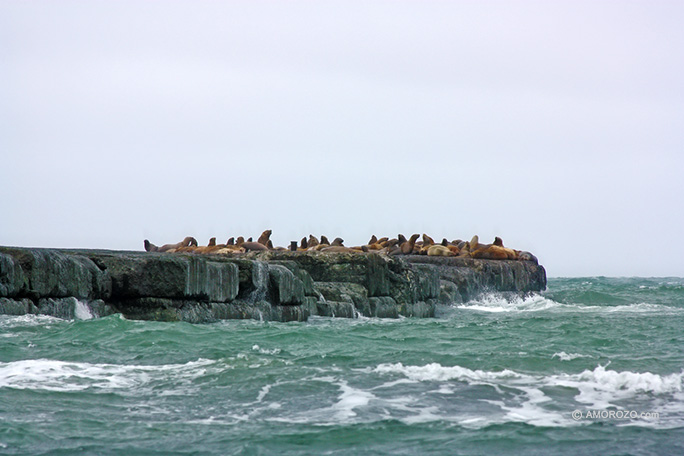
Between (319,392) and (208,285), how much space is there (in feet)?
18.3

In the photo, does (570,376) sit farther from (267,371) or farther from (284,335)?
(284,335)

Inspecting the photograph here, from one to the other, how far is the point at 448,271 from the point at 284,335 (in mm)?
14570

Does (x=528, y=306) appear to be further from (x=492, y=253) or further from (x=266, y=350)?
(x=266, y=350)

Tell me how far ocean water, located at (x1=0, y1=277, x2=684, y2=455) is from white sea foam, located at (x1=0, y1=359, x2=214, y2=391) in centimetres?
2

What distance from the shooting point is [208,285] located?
12094mm

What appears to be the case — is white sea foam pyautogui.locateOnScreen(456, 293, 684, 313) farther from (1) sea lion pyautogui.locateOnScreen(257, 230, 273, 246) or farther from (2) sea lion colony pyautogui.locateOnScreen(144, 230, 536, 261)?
(1) sea lion pyautogui.locateOnScreen(257, 230, 273, 246)

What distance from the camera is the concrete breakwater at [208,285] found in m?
10.2

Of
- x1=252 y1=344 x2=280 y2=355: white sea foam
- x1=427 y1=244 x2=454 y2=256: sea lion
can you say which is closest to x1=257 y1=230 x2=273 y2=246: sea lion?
x1=427 y1=244 x2=454 y2=256: sea lion

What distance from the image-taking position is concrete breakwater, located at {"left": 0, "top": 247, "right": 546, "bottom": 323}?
1020 cm

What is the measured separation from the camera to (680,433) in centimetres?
550

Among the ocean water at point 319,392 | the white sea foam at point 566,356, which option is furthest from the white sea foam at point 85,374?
the white sea foam at point 566,356

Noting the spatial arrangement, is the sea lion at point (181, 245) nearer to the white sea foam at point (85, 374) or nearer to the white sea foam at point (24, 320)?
the white sea foam at point (24, 320)

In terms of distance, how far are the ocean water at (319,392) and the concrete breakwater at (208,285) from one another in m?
0.38

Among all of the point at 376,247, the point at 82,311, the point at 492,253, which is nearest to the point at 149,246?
the point at 376,247
